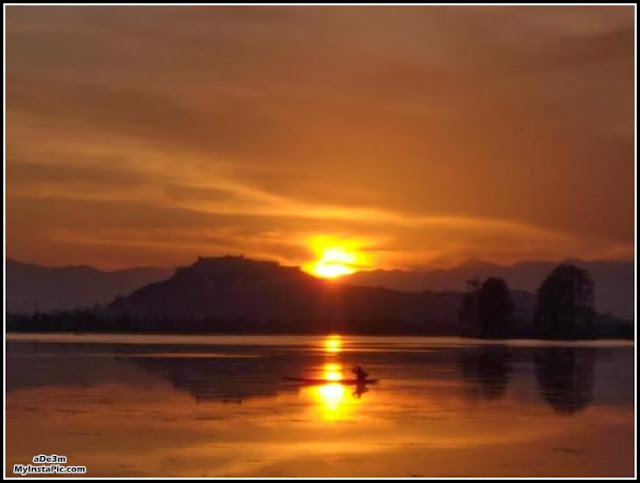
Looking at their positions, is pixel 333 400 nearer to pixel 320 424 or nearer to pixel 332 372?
pixel 320 424

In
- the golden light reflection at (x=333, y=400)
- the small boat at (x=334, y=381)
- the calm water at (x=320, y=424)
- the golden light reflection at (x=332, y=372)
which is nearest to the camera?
the calm water at (x=320, y=424)

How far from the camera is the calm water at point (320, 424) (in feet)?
76.3

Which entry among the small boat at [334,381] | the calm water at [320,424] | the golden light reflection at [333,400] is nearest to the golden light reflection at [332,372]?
the golden light reflection at [333,400]

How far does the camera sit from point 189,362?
60.9 m

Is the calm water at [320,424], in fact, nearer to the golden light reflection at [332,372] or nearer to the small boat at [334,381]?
the small boat at [334,381]

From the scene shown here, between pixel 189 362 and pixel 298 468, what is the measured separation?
1544 inches

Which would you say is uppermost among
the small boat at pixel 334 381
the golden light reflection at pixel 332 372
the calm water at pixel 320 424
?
the golden light reflection at pixel 332 372

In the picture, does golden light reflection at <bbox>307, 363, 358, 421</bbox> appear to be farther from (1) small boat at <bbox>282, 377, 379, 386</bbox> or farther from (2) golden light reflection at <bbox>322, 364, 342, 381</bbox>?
(2) golden light reflection at <bbox>322, 364, 342, 381</bbox>

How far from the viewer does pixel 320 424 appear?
29344 mm

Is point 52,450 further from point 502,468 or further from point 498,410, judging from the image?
point 498,410

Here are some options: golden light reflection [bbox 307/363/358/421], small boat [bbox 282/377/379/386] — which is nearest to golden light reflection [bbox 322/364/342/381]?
golden light reflection [bbox 307/363/358/421]

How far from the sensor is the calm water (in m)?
23.3

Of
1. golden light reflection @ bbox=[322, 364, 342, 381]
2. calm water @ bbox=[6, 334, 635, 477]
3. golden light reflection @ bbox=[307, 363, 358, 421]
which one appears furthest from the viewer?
golden light reflection @ bbox=[322, 364, 342, 381]

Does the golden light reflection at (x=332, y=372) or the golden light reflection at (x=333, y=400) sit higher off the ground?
the golden light reflection at (x=332, y=372)
